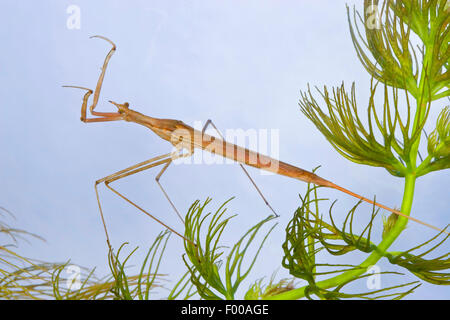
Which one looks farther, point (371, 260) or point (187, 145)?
point (187, 145)

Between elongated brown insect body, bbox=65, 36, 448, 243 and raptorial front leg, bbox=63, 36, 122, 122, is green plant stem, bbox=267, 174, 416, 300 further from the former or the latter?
raptorial front leg, bbox=63, 36, 122, 122

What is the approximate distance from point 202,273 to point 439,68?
51 cm

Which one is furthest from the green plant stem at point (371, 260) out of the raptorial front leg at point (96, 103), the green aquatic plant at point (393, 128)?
the raptorial front leg at point (96, 103)

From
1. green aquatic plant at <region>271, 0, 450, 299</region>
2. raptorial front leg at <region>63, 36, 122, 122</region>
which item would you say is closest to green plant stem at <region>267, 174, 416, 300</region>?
green aquatic plant at <region>271, 0, 450, 299</region>

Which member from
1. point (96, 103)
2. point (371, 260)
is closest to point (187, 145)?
point (96, 103)

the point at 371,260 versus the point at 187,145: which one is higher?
the point at 187,145

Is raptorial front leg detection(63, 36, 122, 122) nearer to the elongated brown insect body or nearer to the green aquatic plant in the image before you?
the elongated brown insect body

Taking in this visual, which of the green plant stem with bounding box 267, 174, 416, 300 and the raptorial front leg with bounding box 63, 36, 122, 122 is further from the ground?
the raptorial front leg with bounding box 63, 36, 122, 122

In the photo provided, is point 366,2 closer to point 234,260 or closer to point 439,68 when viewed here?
point 439,68

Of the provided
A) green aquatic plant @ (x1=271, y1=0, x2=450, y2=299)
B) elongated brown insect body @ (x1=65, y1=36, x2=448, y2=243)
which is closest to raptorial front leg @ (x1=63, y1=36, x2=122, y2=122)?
elongated brown insect body @ (x1=65, y1=36, x2=448, y2=243)

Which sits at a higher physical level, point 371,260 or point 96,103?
point 96,103

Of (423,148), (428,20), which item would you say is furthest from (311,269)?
(428,20)

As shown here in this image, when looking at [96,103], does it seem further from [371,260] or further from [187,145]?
[371,260]

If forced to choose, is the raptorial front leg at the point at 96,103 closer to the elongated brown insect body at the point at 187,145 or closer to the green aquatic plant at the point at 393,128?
the elongated brown insect body at the point at 187,145
